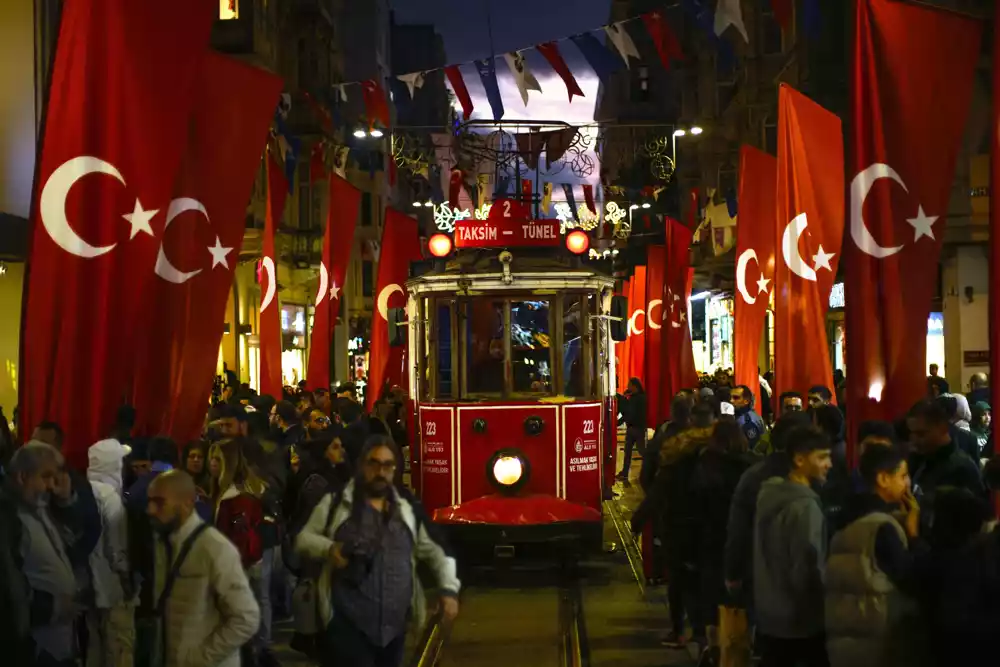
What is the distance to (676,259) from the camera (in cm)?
2139

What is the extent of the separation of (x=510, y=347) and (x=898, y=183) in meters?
4.88

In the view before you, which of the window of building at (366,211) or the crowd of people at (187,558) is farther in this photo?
the window of building at (366,211)

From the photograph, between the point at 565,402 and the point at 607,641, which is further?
the point at 565,402

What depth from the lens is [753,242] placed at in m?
16.7

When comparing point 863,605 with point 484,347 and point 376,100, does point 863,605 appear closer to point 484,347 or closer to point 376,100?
point 484,347

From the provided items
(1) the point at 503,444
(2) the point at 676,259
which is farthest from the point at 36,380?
(2) the point at 676,259

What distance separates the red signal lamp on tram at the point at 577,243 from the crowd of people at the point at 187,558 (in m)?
5.66

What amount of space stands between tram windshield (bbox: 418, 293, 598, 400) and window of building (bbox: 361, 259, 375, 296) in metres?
48.4

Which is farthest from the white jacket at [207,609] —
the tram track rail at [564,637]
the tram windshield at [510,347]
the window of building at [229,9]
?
the window of building at [229,9]

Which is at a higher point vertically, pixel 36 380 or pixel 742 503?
pixel 36 380

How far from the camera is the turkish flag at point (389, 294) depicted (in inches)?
790

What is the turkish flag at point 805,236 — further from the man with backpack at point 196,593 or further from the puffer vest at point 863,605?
the man with backpack at point 196,593

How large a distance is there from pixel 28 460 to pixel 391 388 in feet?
44.2

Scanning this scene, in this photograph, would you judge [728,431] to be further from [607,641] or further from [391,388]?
[391,388]
